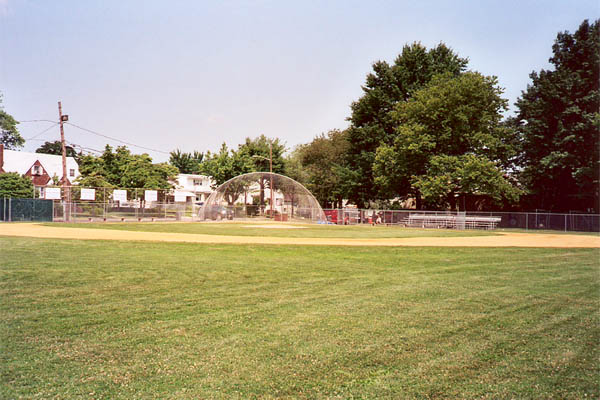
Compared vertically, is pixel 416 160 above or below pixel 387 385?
above

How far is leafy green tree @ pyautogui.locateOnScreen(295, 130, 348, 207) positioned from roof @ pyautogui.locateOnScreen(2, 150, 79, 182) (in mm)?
34789

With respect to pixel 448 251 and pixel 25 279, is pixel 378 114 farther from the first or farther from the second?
pixel 25 279

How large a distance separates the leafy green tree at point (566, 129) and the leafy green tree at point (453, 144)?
2.43 meters

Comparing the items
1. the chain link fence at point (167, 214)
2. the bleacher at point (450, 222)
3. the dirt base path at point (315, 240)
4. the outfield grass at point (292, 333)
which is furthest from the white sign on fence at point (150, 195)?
the outfield grass at point (292, 333)

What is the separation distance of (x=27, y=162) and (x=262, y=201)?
34.8m

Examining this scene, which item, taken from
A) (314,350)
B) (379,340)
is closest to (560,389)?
(379,340)

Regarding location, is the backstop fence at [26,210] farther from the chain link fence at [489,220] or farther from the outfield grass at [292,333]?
the outfield grass at [292,333]

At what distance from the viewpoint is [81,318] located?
536 centimetres

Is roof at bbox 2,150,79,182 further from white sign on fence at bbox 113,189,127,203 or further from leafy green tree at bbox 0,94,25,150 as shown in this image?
white sign on fence at bbox 113,189,127,203

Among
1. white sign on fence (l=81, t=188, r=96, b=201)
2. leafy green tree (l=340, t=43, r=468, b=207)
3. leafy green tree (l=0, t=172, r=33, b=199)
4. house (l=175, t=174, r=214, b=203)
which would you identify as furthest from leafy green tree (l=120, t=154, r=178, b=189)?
leafy green tree (l=340, t=43, r=468, b=207)

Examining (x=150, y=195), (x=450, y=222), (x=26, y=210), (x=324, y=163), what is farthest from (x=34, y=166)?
(x=450, y=222)

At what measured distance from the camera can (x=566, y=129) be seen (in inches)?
1435

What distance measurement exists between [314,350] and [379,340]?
2.60 feet

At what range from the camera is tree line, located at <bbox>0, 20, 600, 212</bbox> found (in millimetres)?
36469
